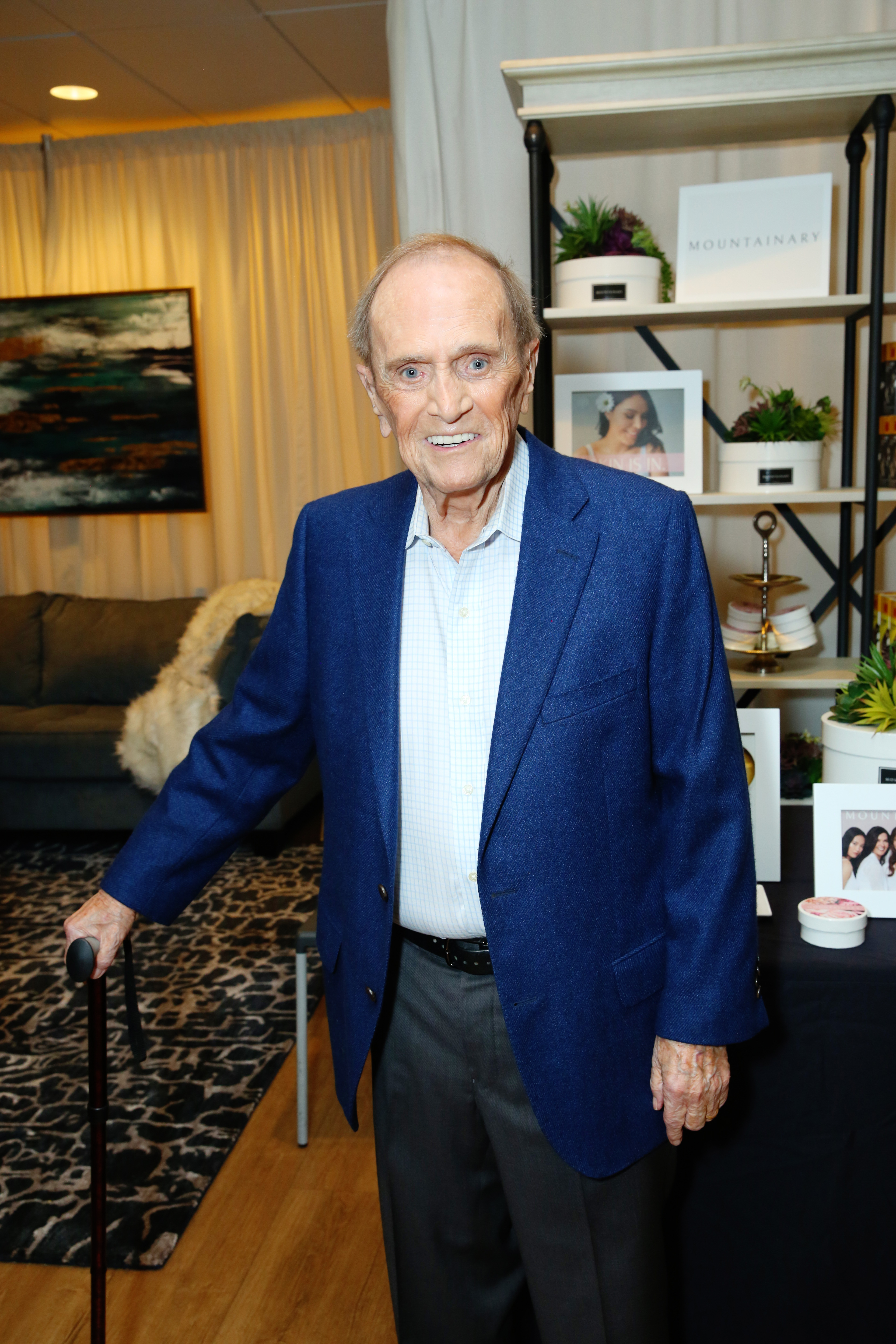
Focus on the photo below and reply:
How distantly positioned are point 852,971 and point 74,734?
11.5 feet

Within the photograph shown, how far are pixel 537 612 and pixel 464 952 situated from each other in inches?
16.6

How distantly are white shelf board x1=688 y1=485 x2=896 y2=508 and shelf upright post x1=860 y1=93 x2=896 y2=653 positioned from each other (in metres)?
0.04

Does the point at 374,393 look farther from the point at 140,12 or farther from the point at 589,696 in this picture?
the point at 140,12

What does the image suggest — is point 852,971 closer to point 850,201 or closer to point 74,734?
point 850,201

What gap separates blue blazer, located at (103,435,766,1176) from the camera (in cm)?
116

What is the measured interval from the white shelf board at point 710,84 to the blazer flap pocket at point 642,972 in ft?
6.15

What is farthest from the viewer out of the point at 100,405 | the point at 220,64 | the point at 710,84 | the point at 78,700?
the point at 100,405

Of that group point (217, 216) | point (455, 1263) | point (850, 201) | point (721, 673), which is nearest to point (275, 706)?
point (721, 673)

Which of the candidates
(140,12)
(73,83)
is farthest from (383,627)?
(73,83)

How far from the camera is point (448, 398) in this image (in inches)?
46.8

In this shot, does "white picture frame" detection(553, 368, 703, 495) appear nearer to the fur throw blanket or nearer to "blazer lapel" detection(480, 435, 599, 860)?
"blazer lapel" detection(480, 435, 599, 860)

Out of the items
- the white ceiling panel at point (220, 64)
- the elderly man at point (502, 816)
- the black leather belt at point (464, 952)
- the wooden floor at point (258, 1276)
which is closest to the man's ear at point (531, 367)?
the elderly man at point (502, 816)

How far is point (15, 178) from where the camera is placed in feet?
17.6

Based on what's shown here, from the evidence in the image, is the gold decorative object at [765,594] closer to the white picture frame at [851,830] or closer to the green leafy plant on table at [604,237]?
the green leafy plant on table at [604,237]
